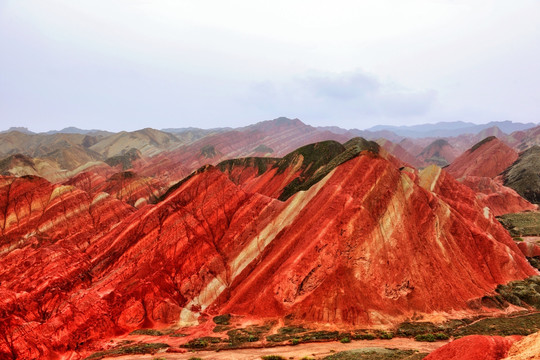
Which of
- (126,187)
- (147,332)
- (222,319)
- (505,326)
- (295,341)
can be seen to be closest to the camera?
(295,341)

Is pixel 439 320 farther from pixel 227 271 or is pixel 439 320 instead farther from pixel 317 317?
pixel 227 271

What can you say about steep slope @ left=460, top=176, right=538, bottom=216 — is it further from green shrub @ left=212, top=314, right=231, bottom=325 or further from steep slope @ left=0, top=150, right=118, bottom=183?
steep slope @ left=0, top=150, right=118, bottom=183

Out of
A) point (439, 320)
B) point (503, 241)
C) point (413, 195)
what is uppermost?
point (413, 195)

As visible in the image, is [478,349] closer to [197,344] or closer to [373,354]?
[373,354]

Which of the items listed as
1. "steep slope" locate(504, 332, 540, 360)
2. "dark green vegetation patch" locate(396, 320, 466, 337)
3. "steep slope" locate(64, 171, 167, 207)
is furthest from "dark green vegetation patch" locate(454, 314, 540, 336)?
"steep slope" locate(64, 171, 167, 207)

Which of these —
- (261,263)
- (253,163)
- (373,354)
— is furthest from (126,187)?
(373,354)

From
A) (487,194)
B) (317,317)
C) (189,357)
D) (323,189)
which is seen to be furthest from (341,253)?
(487,194)

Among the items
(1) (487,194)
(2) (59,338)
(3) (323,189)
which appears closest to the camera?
(2) (59,338)
